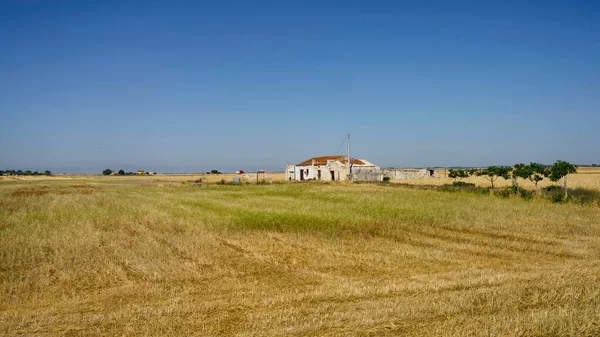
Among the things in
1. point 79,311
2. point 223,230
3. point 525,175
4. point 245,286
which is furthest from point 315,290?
point 525,175

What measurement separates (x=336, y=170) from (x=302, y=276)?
5631 centimetres

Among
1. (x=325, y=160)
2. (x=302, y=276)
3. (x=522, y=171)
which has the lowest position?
(x=302, y=276)

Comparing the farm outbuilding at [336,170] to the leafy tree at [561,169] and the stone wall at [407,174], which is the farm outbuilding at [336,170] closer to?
the stone wall at [407,174]

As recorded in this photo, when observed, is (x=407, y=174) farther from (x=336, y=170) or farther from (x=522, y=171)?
(x=522, y=171)

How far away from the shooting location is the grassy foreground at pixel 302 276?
6.66 m

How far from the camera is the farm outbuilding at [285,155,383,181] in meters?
64.9

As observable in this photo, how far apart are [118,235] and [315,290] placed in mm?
9833

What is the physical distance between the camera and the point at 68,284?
9.41 metres

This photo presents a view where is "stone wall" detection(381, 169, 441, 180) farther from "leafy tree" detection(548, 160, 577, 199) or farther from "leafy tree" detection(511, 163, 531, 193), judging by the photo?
"leafy tree" detection(548, 160, 577, 199)

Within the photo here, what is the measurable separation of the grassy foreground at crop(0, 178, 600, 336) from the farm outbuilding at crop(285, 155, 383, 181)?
45.3m

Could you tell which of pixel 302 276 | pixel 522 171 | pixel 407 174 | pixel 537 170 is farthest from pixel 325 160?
pixel 302 276

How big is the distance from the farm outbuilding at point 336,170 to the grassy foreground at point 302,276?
45.3m

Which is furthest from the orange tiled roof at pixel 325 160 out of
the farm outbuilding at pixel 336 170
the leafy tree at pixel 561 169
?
the leafy tree at pixel 561 169

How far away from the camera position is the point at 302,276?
10172 millimetres
